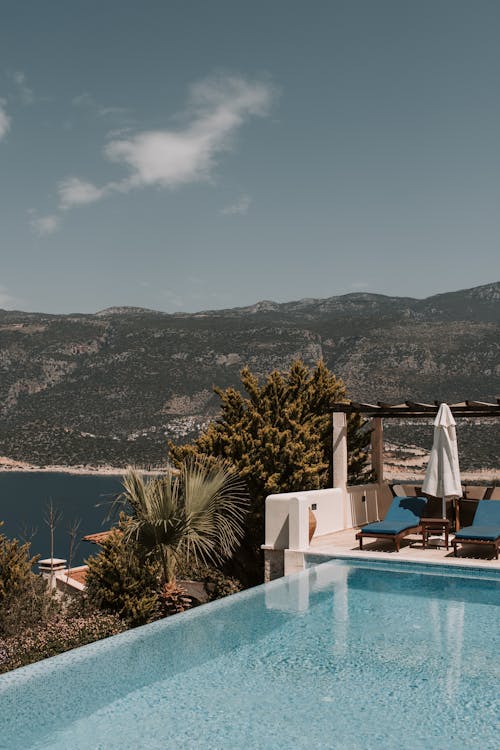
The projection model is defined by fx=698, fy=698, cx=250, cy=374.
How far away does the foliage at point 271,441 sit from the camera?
1184 cm

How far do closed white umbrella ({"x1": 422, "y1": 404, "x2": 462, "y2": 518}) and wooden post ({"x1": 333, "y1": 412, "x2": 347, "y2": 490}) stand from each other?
1741 millimetres

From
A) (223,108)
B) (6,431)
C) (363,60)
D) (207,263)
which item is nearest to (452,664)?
(223,108)

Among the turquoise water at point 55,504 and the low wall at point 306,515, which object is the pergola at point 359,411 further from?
the turquoise water at point 55,504

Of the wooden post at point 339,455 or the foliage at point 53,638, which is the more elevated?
the wooden post at point 339,455

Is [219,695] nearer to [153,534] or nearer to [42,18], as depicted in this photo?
[153,534]

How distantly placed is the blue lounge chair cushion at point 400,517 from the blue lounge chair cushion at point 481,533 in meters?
0.87

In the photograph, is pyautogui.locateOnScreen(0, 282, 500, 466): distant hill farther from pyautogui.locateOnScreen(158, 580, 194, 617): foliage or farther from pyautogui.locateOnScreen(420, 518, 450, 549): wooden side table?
pyautogui.locateOnScreen(158, 580, 194, 617): foliage

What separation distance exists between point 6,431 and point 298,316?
62.4 meters

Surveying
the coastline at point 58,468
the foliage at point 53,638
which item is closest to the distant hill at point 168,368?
the coastline at point 58,468

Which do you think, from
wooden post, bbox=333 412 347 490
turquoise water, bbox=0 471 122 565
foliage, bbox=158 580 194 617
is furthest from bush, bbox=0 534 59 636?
turquoise water, bbox=0 471 122 565

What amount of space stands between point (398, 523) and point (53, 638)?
5057 mm

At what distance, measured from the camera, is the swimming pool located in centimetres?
483

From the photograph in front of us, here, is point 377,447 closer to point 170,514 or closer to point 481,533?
point 481,533

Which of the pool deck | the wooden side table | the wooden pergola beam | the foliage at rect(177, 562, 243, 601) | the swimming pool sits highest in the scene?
the wooden pergola beam
